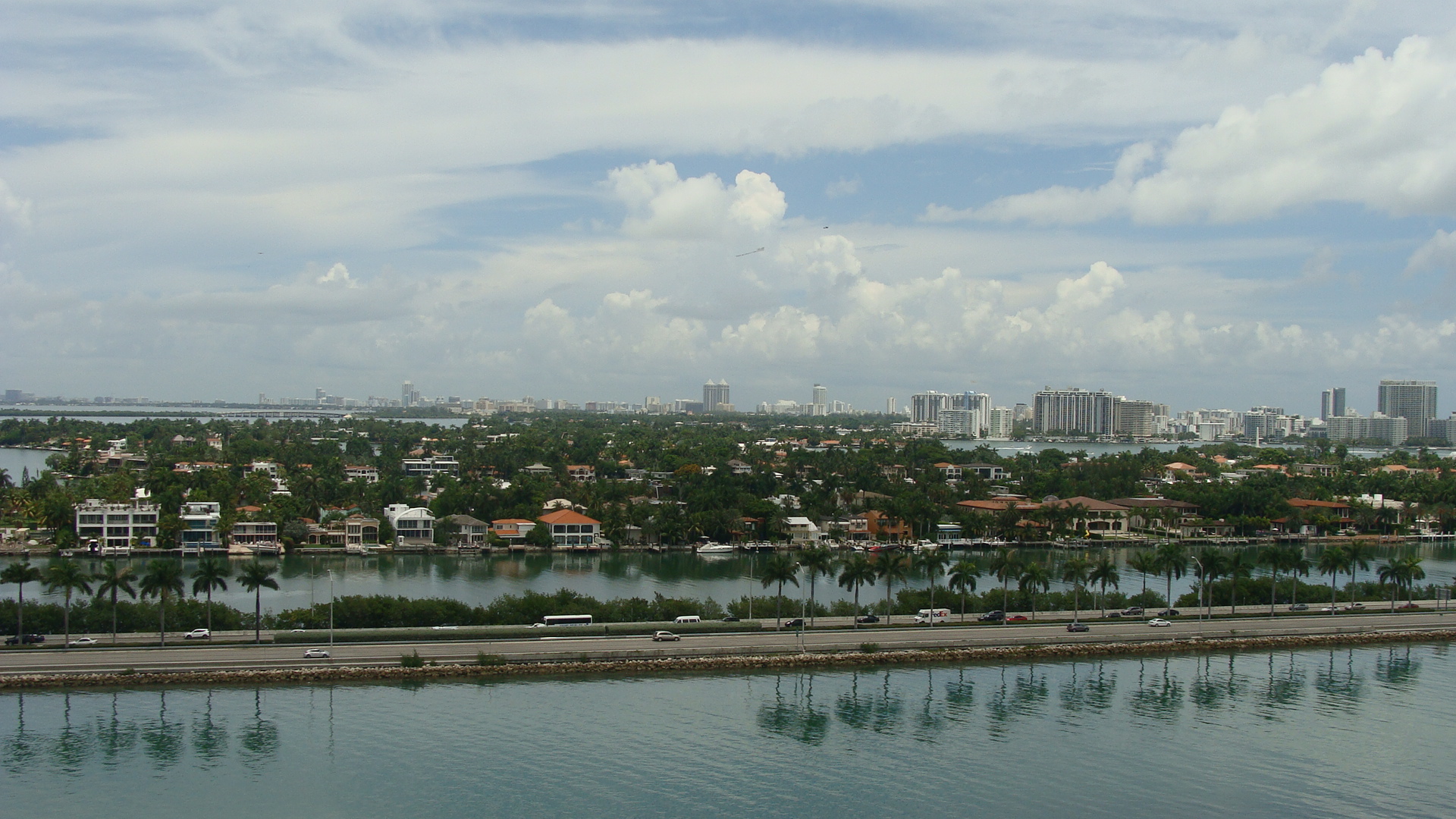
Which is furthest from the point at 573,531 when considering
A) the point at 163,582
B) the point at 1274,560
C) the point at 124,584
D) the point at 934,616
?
the point at 1274,560

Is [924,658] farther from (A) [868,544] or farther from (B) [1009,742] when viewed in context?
(A) [868,544]

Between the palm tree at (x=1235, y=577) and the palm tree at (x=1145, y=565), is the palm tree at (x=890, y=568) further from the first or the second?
the palm tree at (x=1235, y=577)

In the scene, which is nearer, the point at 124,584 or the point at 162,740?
the point at 162,740

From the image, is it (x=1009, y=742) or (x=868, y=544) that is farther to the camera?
(x=868, y=544)

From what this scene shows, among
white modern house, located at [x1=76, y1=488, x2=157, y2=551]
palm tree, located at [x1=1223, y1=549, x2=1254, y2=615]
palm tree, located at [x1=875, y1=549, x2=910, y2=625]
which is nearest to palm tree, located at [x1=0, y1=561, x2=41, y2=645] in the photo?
palm tree, located at [x1=875, y1=549, x2=910, y2=625]

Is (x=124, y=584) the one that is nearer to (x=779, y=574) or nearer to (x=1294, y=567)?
(x=779, y=574)

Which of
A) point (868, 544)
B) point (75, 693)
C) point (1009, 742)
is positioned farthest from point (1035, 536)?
point (75, 693)
